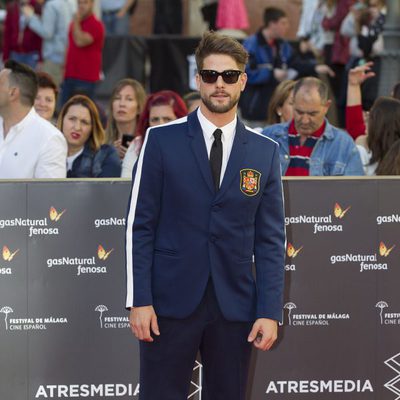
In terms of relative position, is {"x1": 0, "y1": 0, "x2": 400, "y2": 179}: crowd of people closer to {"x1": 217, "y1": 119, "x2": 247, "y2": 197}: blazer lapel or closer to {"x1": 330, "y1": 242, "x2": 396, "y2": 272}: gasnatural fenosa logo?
{"x1": 217, "y1": 119, "x2": 247, "y2": 197}: blazer lapel

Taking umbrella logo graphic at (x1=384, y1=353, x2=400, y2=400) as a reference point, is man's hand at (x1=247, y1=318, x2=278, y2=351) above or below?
above

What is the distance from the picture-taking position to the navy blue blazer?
539 centimetres

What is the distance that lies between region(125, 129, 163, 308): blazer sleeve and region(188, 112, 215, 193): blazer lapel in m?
0.18

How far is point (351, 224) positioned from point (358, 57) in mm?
7562

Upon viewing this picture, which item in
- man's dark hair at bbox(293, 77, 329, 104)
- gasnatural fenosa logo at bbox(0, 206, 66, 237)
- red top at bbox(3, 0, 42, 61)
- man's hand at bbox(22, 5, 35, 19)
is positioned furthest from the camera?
red top at bbox(3, 0, 42, 61)

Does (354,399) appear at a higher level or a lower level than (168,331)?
lower

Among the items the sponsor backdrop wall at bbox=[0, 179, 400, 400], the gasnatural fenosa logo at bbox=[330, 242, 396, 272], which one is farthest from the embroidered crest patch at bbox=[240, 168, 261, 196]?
the gasnatural fenosa logo at bbox=[330, 242, 396, 272]

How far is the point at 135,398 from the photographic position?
22.4 ft

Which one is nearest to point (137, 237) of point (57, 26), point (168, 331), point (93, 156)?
point (168, 331)

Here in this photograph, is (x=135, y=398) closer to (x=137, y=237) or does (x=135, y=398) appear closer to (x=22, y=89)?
(x=137, y=237)

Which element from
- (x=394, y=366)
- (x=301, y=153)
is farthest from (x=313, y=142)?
(x=394, y=366)

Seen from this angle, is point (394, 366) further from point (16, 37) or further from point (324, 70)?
point (16, 37)

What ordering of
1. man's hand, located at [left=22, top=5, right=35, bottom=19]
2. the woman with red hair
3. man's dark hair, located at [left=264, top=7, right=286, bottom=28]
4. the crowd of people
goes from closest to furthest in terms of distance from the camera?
the crowd of people < the woman with red hair < man's dark hair, located at [left=264, top=7, right=286, bottom=28] < man's hand, located at [left=22, top=5, right=35, bottom=19]

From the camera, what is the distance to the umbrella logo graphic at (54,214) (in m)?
6.69
